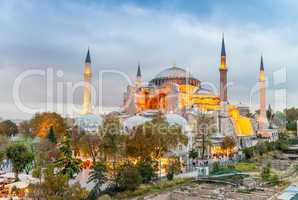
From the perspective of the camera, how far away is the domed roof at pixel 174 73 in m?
48.2

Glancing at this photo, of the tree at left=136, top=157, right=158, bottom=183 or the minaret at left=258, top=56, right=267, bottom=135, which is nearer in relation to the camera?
the tree at left=136, top=157, right=158, bottom=183

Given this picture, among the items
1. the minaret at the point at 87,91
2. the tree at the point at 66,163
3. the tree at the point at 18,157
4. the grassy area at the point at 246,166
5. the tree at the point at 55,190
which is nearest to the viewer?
the tree at the point at 55,190

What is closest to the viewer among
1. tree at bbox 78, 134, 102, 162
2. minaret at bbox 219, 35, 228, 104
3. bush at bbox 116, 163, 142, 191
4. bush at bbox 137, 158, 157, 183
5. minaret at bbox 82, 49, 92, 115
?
bush at bbox 116, 163, 142, 191

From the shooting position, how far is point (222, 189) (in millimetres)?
16062

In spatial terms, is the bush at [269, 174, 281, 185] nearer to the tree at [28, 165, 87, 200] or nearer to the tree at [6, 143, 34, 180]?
the tree at [28, 165, 87, 200]

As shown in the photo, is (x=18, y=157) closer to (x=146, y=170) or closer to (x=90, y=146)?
(x=90, y=146)

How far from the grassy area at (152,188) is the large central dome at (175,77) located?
3005 cm

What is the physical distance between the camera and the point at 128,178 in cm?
1448

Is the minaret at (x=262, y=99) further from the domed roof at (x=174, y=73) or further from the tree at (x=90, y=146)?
the tree at (x=90, y=146)

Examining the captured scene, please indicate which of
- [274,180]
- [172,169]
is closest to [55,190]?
[172,169]

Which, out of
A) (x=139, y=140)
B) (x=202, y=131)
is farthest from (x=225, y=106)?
(x=139, y=140)

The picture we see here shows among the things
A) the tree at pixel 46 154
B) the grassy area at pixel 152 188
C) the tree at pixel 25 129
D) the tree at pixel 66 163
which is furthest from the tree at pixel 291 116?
the tree at pixel 66 163

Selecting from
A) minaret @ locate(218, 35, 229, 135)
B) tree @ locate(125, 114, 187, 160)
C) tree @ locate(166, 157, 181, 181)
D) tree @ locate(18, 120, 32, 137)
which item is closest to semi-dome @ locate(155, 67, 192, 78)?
minaret @ locate(218, 35, 229, 135)

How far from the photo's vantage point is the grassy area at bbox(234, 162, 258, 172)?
21969mm
